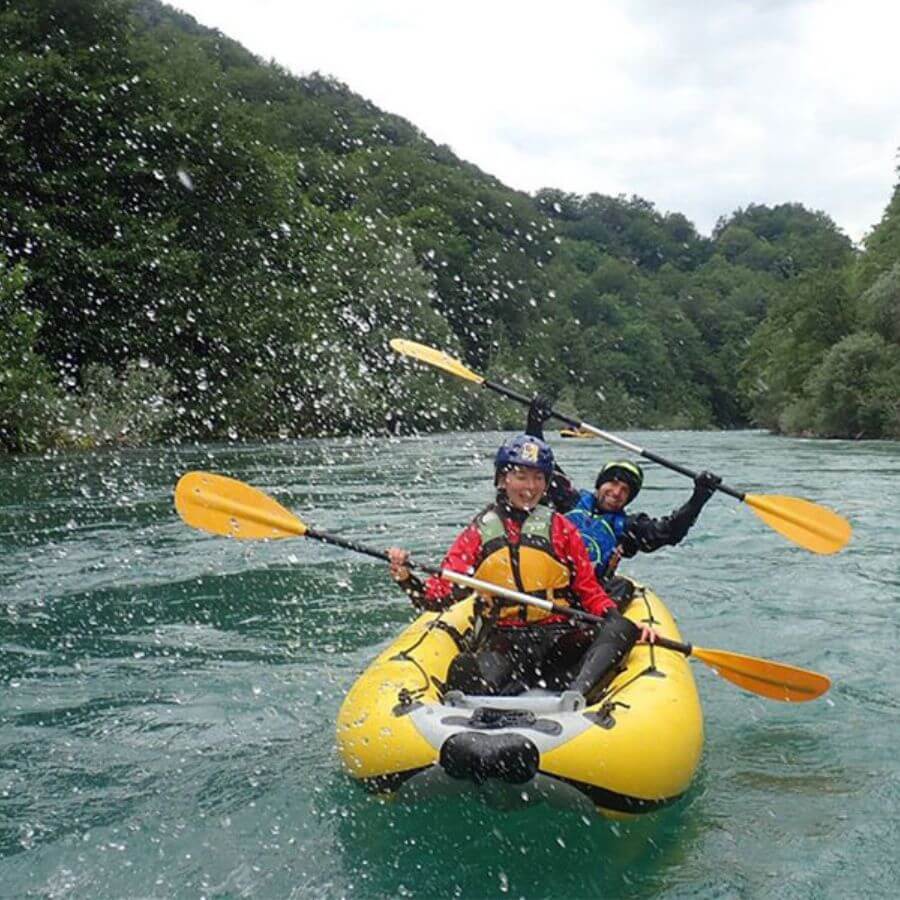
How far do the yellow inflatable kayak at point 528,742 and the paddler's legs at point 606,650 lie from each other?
0.09m

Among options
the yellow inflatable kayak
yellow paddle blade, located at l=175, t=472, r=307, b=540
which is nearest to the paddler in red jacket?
the yellow inflatable kayak

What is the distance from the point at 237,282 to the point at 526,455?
73.6 feet

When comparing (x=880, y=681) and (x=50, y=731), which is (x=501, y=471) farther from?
(x=880, y=681)

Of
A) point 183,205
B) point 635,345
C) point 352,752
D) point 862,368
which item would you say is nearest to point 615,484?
point 352,752

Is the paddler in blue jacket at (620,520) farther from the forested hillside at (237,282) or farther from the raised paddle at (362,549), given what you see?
the forested hillside at (237,282)

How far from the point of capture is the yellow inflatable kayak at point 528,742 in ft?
9.86

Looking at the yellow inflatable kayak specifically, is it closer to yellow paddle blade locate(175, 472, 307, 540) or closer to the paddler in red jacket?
the paddler in red jacket

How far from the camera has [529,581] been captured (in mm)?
3965

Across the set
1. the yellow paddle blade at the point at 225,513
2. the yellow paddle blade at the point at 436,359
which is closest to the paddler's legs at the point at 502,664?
the yellow paddle blade at the point at 225,513

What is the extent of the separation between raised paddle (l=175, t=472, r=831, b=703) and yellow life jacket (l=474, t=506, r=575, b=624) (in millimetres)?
60

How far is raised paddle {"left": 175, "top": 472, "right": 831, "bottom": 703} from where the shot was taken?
391 cm

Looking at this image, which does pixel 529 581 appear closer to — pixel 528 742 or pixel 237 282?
pixel 528 742

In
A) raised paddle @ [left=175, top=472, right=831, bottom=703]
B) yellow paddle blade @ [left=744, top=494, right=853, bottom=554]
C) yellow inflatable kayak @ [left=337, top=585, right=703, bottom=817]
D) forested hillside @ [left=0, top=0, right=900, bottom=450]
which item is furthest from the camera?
forested hillside @ [left=0, top=0, right=900, bottom=450]

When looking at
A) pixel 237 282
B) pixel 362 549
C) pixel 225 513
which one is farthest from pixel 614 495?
pixel 237 282
